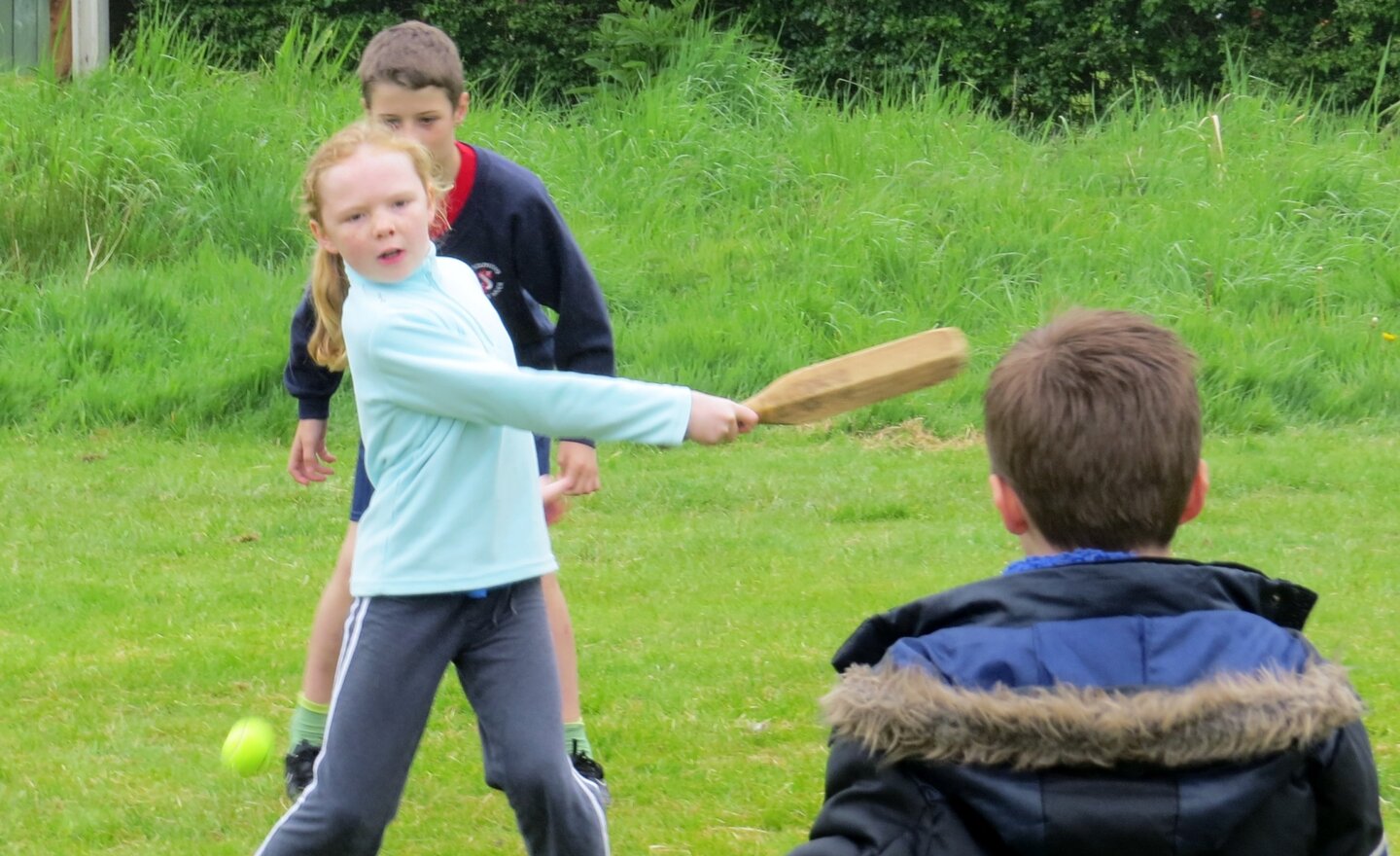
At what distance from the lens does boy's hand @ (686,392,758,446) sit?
270cm

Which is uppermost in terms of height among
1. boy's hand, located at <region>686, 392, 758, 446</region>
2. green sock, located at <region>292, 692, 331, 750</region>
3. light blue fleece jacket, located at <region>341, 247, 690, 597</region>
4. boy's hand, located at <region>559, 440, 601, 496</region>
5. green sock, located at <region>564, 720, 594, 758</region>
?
boy's hand, located at <region>686, 392, 758, 446</region>

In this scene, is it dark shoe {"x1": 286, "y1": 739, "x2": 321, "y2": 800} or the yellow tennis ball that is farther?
the yellow tennis ball

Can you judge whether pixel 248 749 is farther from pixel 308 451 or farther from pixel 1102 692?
pixel 1102 692

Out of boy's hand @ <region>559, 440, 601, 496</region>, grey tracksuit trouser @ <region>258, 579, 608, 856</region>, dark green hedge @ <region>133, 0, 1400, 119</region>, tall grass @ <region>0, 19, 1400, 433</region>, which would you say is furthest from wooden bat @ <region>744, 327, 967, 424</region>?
dark green hedge @ <region>133, 0, 1400, 119</region>

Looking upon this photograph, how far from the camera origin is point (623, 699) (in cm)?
489

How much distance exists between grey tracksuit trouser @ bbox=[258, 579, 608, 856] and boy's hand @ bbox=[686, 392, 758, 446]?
568mm

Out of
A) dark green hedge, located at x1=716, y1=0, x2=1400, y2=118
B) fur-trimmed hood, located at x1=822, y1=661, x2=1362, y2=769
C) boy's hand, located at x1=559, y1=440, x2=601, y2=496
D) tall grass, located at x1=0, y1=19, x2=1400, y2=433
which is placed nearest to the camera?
fur-trimmed hood, located at x1=822, y1=661, x2=1362, y2=769

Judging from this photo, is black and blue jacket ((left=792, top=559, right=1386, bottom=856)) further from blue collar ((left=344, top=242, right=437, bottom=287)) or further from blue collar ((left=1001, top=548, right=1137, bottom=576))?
blue collar ((left=344, top=242, right=437, bottom=287))

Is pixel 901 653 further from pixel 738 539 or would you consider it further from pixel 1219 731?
pixel 738 539

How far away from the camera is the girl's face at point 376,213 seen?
300 centimetres

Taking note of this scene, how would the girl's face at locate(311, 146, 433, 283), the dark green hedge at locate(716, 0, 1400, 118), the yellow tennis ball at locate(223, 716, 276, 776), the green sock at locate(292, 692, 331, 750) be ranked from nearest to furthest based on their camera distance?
the girl's face at locate(311, 146, 433, 283), the green sock at locate(292, 692, 331, 750), the yellow tennis ball at locate(223, 716, 276, 776), the dark green hedge at locate(716, 0, 1400, 118)

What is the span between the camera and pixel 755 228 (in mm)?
11211

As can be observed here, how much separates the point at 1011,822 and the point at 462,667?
150 cm

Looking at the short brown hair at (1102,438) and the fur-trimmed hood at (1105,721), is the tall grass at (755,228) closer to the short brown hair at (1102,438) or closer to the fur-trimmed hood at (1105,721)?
the short brown hair at (1102,438)
